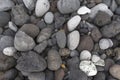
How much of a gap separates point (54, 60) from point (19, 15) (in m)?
0.30

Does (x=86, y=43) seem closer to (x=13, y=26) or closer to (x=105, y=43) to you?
(x=105, y=43)

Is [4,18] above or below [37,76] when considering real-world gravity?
above

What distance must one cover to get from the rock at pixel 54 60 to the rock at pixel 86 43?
12 centimetres

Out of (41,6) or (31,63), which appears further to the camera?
(41,6)

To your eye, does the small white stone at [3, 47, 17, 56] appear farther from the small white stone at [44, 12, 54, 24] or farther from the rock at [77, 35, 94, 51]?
the rock at [77, 35, 94, 51]

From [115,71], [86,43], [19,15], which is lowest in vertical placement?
[115,71]

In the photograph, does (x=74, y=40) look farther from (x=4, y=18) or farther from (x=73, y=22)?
(x=4, y=18)

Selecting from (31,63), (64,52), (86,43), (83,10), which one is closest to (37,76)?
(31,63)

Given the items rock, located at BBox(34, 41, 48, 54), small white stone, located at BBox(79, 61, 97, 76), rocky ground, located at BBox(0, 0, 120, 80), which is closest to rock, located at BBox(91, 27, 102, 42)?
rocky ground, located at BBox(0, 0, 120, 80)

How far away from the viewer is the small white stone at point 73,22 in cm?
107

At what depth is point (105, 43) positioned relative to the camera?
107 centimetres

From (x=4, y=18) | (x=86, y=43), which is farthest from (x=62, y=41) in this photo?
(x=4, y=18)

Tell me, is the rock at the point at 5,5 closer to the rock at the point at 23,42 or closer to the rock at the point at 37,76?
the rock at the point at 23,42

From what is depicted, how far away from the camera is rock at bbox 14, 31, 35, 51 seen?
1.03 metres
